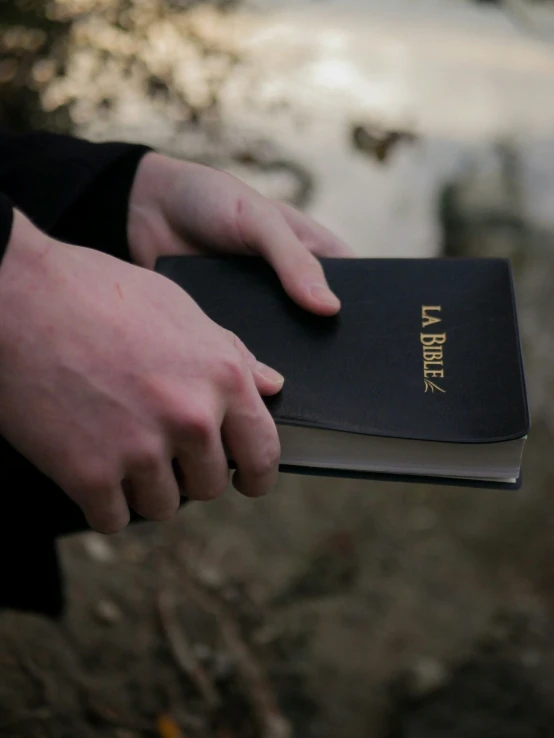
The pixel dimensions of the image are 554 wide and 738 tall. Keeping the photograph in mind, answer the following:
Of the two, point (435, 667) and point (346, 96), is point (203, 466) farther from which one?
point (346, 96)

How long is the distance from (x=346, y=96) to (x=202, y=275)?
86.7 inches

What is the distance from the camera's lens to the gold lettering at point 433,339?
3.39 feet

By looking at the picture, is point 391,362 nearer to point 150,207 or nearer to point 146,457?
point 146,457

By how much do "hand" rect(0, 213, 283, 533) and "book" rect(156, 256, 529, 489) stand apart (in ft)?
0.38

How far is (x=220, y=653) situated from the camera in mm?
1950

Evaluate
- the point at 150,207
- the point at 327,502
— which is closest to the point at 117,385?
the point at 150,207

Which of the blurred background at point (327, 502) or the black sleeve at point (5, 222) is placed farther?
the blurred background at point (327, 502)

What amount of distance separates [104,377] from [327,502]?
1.77 metres

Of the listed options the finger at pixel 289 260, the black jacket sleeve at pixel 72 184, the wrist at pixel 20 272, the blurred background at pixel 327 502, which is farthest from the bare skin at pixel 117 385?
the blurred background at pixel 327 502

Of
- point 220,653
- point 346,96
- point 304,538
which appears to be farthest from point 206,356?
point 346,96

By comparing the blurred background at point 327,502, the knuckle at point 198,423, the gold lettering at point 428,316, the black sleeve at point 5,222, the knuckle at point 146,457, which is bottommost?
the blurred background at point 327,502

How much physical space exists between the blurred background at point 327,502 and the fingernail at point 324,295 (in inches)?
43.4

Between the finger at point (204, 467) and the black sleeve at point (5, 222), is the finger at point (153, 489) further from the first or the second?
the black sleeve at point (5, 222)

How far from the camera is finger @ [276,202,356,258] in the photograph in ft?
4.20
